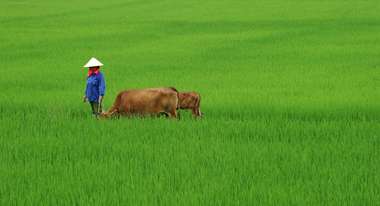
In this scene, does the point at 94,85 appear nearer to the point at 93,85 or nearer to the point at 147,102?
the point at 93,85

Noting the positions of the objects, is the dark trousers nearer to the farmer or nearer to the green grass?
the farmer

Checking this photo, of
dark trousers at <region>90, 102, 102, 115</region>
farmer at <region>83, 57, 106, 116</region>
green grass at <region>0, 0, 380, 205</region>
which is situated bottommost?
green grass at <region>0, 0, 380, 205</region>

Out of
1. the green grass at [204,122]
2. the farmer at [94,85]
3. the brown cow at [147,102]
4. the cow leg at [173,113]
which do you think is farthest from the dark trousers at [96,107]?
the cow leg at [173,113]

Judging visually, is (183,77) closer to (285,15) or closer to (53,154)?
(53,154)

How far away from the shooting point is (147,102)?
10.2 m

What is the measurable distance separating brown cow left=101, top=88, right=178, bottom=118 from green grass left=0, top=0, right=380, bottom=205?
318mm

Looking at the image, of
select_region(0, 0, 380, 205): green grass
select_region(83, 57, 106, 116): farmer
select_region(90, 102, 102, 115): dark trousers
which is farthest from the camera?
select_region(90, 102, 102, 115): dark trousers

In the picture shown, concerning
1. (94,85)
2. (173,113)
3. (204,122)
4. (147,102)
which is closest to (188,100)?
(173,113)

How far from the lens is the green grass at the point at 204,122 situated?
6.43m

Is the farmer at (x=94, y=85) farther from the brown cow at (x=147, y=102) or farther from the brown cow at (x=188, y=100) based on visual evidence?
the brown cow at (x=188, y=100)

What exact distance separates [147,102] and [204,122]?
0.94 m

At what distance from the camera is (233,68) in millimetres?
18484

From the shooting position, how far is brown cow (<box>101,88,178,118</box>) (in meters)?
10.1

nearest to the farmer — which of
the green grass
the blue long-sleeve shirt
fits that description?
the blue long-sleeve shirt
